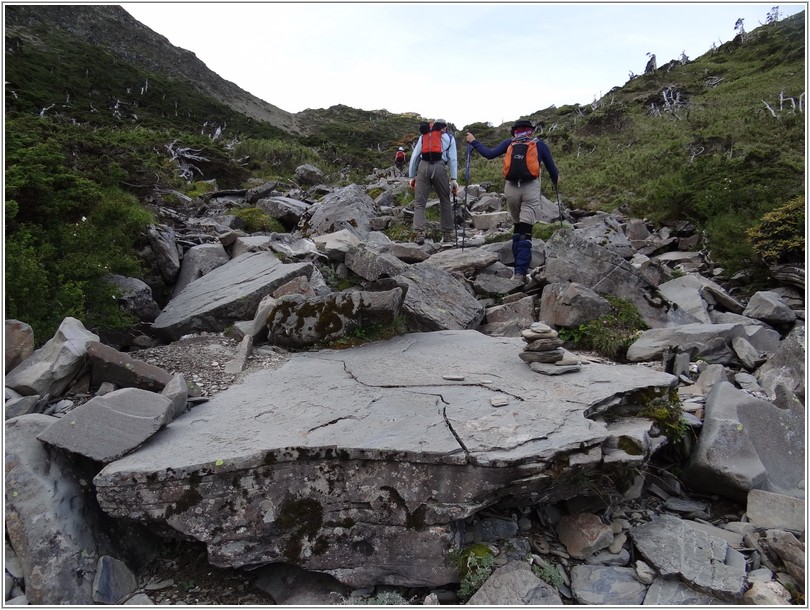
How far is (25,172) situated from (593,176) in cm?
2256

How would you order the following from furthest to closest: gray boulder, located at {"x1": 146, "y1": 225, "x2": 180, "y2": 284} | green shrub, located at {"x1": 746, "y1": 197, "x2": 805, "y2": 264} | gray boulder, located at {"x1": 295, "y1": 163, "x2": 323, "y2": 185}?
gray boulder, located at {"x1": 295, "y1": 163, "x2": 323, "y2": 185} < gray boulder, located at {"x1": 146, "y1": 225, "x2": 180, "y2": 284} < green shrub, located at {"x1": 746, "y1": 197, "x2": 805, "y2": 264}

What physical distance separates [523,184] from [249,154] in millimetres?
23490

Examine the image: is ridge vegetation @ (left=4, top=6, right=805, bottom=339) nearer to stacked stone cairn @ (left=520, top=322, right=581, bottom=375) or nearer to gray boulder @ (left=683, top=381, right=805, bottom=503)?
stacked stone cairn @ (left=520, top=322, right=581, bottom=375)

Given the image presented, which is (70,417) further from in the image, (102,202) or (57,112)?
(57,112)

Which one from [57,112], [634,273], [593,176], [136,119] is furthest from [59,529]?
[136,119]

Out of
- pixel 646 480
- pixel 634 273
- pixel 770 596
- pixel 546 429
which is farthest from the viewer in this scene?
pixel 634 273

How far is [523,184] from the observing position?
937 cm

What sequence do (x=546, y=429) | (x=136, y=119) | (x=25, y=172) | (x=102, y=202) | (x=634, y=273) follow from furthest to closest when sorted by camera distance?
(x=136, y=119)
(x=634, y=273)
(x=102, y=202)
(x=25, y=172)
(x=546, y=429)

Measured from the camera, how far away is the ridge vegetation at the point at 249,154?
6.53 m

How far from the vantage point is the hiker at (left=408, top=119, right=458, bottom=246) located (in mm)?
11078

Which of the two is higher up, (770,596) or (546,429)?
(546,429)

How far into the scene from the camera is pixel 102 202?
750cm

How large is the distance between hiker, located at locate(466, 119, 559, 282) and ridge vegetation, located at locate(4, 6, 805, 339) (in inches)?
162

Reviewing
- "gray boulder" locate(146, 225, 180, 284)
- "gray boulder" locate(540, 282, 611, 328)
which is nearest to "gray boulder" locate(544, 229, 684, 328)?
"gray boulder" locate(540, 282, 611, 328)
